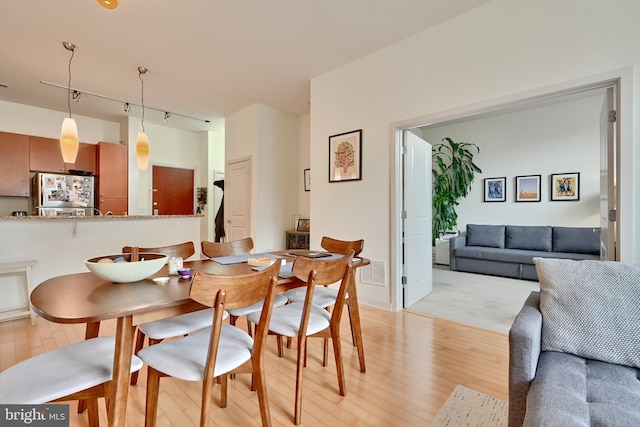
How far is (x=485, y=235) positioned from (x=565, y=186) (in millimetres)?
1461

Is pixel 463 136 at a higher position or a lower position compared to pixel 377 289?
higher

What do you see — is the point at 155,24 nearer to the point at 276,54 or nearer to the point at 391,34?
the point at 276,54

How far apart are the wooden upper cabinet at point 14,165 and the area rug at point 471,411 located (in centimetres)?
627

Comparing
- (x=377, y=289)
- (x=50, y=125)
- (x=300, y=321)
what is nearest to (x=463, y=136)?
(x=377, y=289)

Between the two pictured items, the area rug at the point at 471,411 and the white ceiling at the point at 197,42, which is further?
the white ceiling at the point at 197,42

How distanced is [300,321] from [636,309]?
1531 millimetres

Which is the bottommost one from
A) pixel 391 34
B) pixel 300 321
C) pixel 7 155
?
pixel 300 321

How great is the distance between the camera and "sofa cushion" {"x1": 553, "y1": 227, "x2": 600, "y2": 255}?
14.9ft

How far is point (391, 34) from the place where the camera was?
119 inches

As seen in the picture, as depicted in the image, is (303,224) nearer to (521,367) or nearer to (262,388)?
(262,388)

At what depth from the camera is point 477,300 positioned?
11.8 ft

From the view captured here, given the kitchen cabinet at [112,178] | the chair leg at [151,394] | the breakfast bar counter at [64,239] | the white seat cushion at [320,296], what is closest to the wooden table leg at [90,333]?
the chair leg at [151,394]

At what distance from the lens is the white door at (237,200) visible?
16.8 ft

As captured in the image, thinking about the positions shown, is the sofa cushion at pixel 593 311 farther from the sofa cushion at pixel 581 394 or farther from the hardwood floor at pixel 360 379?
the hardwood floor at pixel 360 379
